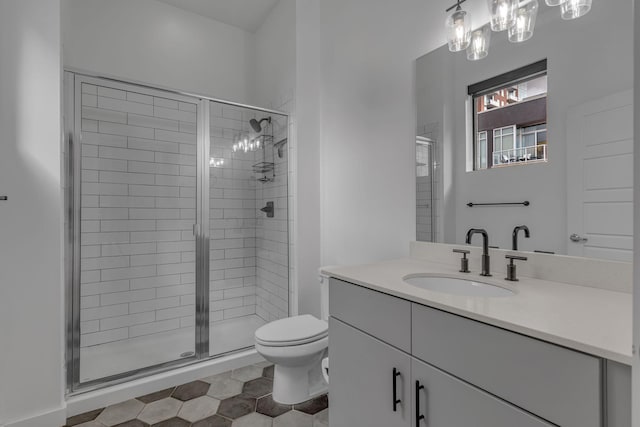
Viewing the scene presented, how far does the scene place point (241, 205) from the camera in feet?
8.59

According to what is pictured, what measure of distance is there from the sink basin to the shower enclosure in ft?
4.64

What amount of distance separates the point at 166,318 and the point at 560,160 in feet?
9.06

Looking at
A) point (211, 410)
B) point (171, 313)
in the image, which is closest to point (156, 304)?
point (171, 313)

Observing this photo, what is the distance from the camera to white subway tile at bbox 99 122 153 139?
2.29m

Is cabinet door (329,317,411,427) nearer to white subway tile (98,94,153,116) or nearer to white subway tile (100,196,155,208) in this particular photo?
white subway tile (100,196,155,208)

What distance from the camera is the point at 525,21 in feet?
4.22

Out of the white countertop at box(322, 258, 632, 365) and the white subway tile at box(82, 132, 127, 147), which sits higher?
the white subway tile at box(82, 132, 127, 147)

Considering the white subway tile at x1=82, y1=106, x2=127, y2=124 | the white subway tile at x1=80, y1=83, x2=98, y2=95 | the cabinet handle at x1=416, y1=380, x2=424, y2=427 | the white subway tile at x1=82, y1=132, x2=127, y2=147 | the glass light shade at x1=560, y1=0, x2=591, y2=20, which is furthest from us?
the white subway tile at x1=82, y1=132, x2=127, y2=147

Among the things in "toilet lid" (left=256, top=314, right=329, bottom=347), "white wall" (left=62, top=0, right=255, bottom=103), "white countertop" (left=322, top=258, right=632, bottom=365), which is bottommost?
"toilet lid" (left=256, top=314, right=329, bottom=347)

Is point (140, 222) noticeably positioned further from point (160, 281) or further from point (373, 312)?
point (373, 312)

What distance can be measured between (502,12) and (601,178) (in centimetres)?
77

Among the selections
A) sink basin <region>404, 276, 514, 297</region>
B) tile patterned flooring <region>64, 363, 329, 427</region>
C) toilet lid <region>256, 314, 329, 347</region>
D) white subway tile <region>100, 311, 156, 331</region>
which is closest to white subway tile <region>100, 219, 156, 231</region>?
white subway tile <region>100, 311, 156, 331</region>

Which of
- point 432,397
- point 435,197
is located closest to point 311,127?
point 435,197

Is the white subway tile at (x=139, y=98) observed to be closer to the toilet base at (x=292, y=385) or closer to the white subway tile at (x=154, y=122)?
the white subway tile at (x=154, y=122)
